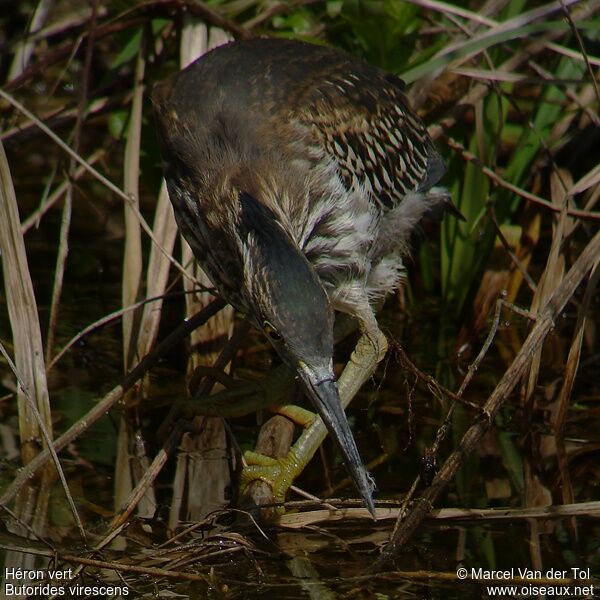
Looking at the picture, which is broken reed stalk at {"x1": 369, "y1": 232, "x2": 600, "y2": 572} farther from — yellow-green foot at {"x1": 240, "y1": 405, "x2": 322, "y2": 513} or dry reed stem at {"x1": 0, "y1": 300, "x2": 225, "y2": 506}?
dry reed stem at {"x1": 0, "y1": 300, "x2": 225, "y2": 506}

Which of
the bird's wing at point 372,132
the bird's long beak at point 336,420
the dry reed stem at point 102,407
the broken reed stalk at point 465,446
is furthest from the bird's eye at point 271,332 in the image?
the bird's wing at point 372,132

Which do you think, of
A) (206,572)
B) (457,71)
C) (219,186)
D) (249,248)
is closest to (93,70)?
(457,71)

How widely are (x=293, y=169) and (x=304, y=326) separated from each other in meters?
1.33

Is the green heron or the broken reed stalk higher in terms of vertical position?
the green heron

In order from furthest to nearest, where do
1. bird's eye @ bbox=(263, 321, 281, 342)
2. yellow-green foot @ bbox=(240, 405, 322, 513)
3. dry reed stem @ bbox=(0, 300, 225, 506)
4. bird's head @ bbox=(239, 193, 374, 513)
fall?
yellow-green foot @ bbox=(240, 405, 322, 513) < dry reed stem @ bbox=(0, 300, 225, 506) < bird's eye @ bbox=(263, 321, 281, 342) < bird's head @ bbox=(239, 193, 374, 513)

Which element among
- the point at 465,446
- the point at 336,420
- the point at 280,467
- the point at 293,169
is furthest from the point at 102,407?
the point at 465,446

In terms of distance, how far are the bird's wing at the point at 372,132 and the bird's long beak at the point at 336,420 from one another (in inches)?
59.8

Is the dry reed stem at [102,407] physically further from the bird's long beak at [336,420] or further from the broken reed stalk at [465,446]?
the broken reed stalk at [465,446]

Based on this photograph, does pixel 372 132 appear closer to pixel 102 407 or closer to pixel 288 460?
pixel 288 460

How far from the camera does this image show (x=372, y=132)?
5.62 m

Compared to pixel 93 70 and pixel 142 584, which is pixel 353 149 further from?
pixel 93 70

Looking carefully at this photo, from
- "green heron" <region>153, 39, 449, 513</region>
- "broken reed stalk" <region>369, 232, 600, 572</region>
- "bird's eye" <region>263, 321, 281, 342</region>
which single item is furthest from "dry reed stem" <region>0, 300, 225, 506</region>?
"broken reed stalk" <region>369, 232, 600, 572</region>

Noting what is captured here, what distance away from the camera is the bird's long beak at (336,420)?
3.97 m

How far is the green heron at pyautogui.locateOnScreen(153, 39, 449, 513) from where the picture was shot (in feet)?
15.8
